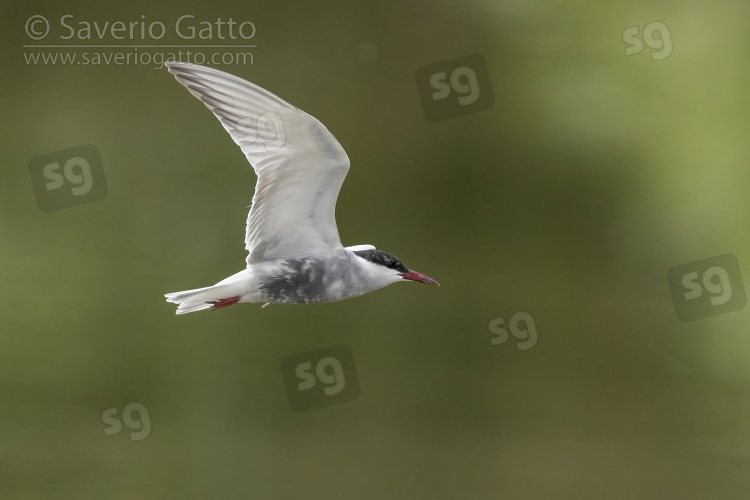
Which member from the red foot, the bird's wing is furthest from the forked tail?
the bird's wing

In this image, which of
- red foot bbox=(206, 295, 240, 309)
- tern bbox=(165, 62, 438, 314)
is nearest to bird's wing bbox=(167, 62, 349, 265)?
tern bbox=(165, 62, 438, 314)

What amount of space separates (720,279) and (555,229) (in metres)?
0.67

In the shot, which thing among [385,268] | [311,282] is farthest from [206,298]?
[385,268]

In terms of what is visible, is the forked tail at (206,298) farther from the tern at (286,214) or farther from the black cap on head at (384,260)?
the black cap on head at (384,260)

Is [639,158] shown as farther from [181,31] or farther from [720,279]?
[181,31]

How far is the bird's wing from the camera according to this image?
117 cm

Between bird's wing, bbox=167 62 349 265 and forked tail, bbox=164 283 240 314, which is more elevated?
bird's wing, bbox=167 62 349 265

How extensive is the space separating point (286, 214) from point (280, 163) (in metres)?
0.08

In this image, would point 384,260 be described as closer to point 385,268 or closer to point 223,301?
point 385,268

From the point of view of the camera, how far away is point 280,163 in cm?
124

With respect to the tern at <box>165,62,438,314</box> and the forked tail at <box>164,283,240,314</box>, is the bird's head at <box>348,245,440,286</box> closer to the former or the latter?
the tern at <box>165,62,438,314</box>

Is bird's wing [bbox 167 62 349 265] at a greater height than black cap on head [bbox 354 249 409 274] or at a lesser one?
greater

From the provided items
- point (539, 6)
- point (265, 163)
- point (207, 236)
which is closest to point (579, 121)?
point (539, 6)

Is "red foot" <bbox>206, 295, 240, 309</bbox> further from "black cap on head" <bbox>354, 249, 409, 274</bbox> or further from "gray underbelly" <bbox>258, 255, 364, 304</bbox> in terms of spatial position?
"black cap on head" <bbox>354, 249, 409, 274</bbox>
